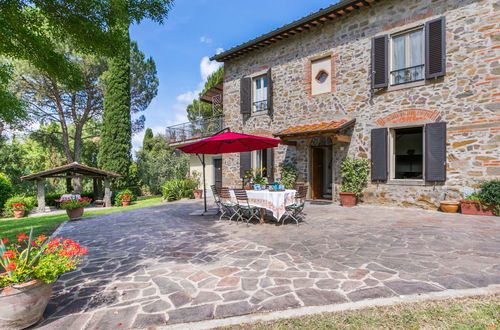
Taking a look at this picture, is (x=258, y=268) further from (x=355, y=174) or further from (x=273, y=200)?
(x=355, y=174)

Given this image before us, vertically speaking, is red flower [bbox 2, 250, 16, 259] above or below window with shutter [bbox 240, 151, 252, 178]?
below

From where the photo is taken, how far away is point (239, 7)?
803 cm

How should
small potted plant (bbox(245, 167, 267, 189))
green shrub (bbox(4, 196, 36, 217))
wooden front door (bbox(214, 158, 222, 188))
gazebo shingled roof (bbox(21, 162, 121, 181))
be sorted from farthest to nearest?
wooden front door (bbox(214, 158, 222, 188))
green shrub (bbox(4, 196, 36, 217))
gazebo shingled roof (bbox(21, 162, 121, 181))
small potted plant (bbox(245, 167, 267, 189))

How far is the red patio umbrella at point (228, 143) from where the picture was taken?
661 cm

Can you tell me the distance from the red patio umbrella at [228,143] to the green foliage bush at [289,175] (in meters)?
3.32

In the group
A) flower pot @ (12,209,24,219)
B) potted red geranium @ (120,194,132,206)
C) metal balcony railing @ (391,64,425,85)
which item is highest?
metal balcony railing @ (391,64,425,85)

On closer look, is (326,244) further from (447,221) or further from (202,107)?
(202,107)

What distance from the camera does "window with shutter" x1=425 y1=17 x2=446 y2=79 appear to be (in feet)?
24.3

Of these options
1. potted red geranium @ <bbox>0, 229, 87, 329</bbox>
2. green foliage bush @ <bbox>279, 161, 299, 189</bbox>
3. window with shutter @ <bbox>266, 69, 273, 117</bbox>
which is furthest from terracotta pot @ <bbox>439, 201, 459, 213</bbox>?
potted red geranium @ <bbox>0, 229, 87, 329</bbox>

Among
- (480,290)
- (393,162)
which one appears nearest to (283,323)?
(480,290)

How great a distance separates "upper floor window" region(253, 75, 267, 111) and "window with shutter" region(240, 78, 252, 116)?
23cm

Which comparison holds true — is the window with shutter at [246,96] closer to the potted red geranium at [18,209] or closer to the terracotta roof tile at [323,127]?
the terracotta roof tile at [323,127]

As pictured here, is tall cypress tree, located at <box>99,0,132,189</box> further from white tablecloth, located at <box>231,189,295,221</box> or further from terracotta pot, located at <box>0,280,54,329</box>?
terracotta pot, located at <box>0,280,54,329</box>

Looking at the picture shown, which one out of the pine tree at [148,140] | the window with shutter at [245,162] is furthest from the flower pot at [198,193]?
the pine tree at [148,140]
